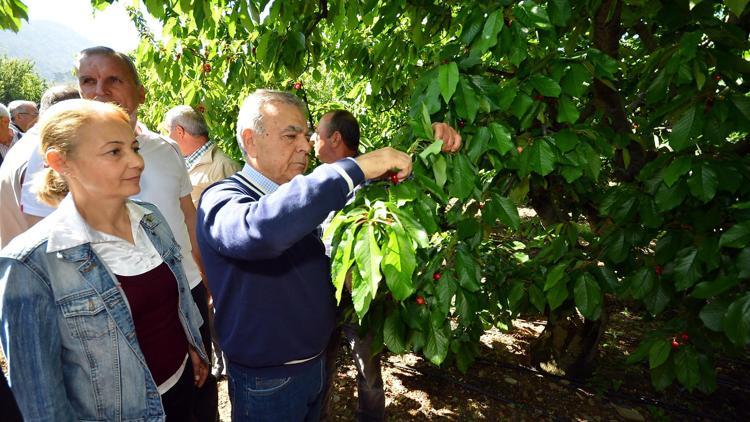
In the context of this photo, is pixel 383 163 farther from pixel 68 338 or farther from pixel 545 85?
pixel 68 338

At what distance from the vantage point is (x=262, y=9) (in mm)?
2232

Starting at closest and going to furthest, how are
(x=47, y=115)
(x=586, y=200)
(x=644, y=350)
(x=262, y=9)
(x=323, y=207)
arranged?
(x=323, y=207), (x=47, y=115), (x=644, y=350), (x=262, y=9), (x=586, y=200)

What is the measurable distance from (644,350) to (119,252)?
223 cm

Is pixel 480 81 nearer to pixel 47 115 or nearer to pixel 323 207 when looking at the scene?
pixel 323 207

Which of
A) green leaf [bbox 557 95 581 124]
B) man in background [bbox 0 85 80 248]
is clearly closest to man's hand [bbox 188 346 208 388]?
man in background [bbox 0 85 80 248]

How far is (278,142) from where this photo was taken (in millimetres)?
1656

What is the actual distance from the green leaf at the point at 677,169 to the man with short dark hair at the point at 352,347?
5.21 feet

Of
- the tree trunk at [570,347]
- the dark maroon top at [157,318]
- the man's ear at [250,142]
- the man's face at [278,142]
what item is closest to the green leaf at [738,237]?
the man's face at [278,142]

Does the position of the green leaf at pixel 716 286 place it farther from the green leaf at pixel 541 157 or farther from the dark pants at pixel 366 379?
the dark pants at pixel 366 379

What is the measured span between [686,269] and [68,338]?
2271 millimetres

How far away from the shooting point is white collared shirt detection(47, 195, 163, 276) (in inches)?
54.3

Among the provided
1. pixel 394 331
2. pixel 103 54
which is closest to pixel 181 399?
pixel 394 331

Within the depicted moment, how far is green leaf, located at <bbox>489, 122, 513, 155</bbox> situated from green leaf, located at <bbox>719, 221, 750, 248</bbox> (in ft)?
2.66

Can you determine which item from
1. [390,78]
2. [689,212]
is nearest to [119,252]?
[689,212]
